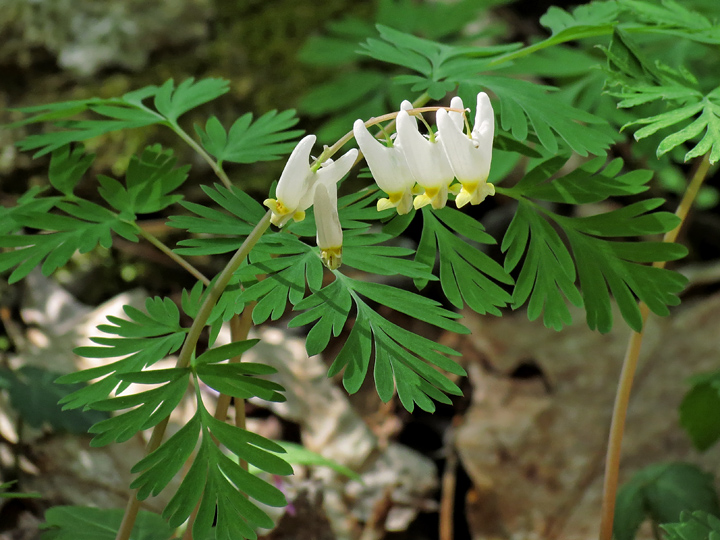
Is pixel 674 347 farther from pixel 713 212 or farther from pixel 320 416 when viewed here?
pixel 320 416

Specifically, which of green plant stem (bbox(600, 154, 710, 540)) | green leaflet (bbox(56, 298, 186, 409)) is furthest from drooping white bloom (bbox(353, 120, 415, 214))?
green plant stem (bbox(600, 154, 710, 540))

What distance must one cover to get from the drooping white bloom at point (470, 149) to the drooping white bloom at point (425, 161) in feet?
0.07

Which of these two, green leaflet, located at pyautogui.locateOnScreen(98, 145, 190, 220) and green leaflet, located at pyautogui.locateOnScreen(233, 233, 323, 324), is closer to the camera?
green leaflet, located at pyautogui.locateOnScreen(233, 233, 323, 324)

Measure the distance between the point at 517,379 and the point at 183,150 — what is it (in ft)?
6.63

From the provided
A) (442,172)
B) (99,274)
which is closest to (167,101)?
(442,172)

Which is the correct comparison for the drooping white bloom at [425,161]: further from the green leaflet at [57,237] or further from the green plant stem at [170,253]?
the green leaflet at [57,237]

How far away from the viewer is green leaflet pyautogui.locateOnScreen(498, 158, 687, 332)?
1.37m

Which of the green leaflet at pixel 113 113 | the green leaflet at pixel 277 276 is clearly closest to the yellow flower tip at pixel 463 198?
the green leaflet at pixel 277 276

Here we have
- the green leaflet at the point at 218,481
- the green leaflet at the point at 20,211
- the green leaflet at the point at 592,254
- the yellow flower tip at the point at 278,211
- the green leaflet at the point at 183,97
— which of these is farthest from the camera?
the green leaflet at the point at 183,97

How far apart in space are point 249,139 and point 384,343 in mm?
733

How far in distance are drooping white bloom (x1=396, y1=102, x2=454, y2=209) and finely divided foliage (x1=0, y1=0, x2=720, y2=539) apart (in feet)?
0.07

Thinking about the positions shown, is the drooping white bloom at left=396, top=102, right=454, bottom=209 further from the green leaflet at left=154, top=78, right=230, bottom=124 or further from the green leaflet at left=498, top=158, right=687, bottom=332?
the green leaflet at left=154, top=78, right=230, bottom=124

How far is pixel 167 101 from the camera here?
1.79 m

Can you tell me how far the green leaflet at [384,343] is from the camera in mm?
1167
